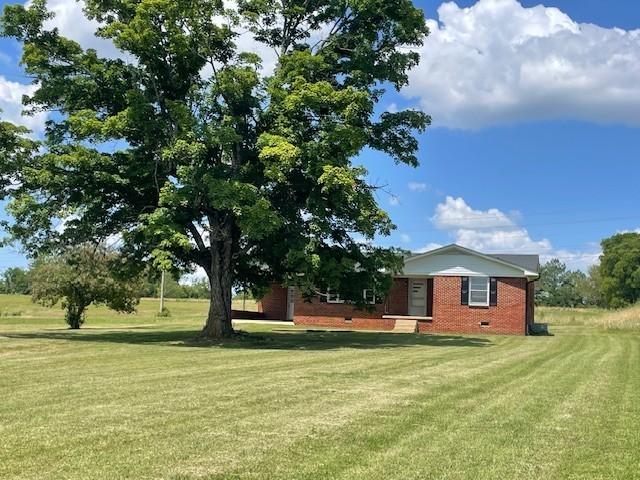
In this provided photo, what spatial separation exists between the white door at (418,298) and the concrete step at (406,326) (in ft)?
7.47

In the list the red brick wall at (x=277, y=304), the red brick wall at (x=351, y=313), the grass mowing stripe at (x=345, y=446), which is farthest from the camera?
the red brick wall at (x=277, y=304)

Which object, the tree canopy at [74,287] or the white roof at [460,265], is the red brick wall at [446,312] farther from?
the tree canopy at [74,287]

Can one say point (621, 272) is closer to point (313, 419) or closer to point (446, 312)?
point (446, 312)

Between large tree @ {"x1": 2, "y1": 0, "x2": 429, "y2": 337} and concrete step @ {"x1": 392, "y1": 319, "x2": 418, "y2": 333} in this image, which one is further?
concrete step @ {"x1": 392, "y1": 319, "x2": 418, "y2": 333}

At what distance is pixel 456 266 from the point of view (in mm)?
33031

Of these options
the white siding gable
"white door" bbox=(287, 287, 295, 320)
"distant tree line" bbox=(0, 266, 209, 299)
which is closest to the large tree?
the white siding gable

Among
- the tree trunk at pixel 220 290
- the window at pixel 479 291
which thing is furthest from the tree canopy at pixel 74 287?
the window at pixel 479 291

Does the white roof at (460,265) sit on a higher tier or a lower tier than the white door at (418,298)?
higher

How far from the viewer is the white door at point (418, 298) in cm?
3597

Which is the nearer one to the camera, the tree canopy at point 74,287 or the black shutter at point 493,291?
the tree canopy at point 74,287

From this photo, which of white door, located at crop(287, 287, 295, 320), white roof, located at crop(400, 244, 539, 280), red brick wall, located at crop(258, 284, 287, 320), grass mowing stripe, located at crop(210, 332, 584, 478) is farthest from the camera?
red brick wall, located at crop(258, 284, 287, 320)

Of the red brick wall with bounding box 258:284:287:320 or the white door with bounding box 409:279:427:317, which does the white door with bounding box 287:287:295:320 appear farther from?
the white door with bounding box 409:279:427:317

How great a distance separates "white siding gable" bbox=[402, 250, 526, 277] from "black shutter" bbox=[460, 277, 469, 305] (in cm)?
31

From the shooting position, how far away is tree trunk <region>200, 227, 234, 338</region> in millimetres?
22844
